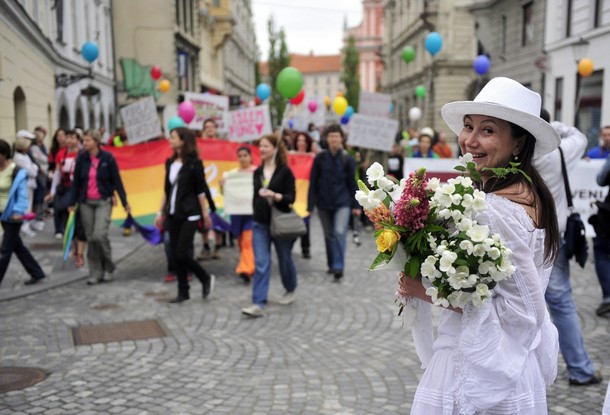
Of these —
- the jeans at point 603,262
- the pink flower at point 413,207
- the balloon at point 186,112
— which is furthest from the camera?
the balloon at point 186,112

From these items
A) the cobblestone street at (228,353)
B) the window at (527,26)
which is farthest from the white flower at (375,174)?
the window at (527,26)

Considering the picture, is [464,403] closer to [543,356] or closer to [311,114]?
[543,356]

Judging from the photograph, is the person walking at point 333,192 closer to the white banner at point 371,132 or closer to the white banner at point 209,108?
the white banner at point 371,132

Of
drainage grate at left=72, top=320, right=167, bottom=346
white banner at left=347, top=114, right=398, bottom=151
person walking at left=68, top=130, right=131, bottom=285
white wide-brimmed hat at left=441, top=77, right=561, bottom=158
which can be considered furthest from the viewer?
white banner at left=347, top=114, right=398, bottom=151

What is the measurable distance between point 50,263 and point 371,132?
21.8 feet

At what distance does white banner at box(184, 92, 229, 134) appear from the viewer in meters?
13.9

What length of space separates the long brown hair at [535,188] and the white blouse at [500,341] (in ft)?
0.21

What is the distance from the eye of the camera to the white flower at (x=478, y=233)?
2104 mm

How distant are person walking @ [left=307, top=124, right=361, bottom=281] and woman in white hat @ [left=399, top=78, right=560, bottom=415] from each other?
20.0 ft

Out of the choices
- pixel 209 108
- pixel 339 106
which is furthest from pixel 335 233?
pixel 339 106

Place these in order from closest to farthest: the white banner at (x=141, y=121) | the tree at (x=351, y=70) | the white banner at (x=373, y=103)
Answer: the white banner at (x=141, y=121), the white banner at (x=373, y=103), the tree at (x=351, y=70)

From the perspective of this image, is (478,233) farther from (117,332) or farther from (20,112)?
(20,112)

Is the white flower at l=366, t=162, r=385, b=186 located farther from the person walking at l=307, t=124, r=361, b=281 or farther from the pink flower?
the person walking at l=307, t=124, r=361, b=281

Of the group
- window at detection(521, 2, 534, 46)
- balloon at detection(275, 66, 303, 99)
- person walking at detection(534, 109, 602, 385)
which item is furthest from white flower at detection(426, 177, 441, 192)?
window at detection(521, 2, 534, 46)
